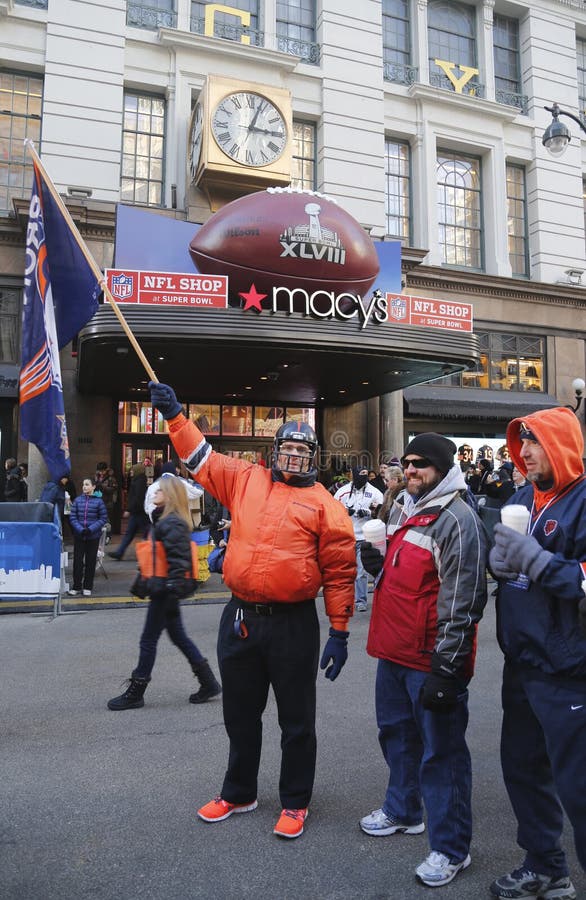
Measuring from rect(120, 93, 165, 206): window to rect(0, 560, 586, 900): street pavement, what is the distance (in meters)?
14.7

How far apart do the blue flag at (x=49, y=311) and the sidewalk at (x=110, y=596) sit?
77.4 inches

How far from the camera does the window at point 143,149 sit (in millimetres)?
17281

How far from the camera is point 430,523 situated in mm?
2945

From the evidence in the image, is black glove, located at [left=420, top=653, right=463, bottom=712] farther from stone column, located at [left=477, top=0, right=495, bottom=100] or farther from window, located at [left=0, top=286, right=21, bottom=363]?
stone column, located at [left=477, top=0, right=495, bottom=100]

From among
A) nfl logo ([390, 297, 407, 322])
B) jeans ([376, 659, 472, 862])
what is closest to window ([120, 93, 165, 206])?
nfl logo ([390, 297, 407, 322])

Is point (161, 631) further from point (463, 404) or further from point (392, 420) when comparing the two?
point (463, 404)

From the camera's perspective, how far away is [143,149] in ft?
57.4

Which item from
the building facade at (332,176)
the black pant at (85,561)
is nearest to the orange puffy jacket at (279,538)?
the black pant at (85,561)

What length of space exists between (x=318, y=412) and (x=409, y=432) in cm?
284

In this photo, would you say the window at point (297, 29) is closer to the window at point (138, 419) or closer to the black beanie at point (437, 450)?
the window at point (138, 419)

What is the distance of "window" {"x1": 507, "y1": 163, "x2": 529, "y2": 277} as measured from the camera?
71.3ft

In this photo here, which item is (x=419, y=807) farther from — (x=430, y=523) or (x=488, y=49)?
(x=488, y=49)

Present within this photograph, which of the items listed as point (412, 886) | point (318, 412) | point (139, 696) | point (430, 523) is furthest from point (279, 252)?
point (412, 886)

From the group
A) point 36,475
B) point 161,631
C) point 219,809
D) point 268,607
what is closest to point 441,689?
point 268,607
